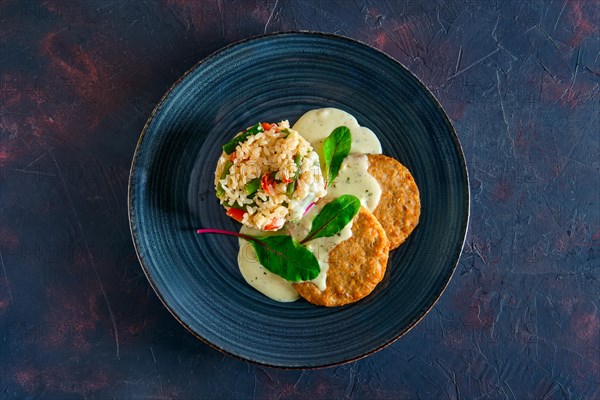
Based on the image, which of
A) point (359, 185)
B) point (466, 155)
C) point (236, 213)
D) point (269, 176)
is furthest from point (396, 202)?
point (236, 213)

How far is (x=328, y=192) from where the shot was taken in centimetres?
262

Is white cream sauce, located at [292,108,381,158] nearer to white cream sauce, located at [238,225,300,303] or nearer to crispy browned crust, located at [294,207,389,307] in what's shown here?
crispy browned crust, located at [294,207,389,307]

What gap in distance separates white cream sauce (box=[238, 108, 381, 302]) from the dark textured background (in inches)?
17.4

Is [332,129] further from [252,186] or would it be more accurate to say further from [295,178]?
[252,186]

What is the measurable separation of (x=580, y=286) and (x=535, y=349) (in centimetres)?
40

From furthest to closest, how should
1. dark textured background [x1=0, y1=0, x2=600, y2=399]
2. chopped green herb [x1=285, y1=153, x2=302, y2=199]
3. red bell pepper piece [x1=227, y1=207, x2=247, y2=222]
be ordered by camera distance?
1. dark textured background [x1=0, y1=0, x2=600, y2=399]
2. red bell pepper piece [x1=227, y1=207, x2=247, y2=222]
3. chopped green herb [x1=285, y1=153, x2=302, y2=199]

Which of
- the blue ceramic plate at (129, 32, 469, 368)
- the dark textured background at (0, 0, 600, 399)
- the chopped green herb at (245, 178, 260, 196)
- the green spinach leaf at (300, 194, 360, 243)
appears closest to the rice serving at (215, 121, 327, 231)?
the chopped green herb at (245, 178, 260, 196)

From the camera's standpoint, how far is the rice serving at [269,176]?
2395mm

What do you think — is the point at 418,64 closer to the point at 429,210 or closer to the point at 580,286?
the point at 429,210

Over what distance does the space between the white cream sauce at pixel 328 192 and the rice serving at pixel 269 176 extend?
0.17 m

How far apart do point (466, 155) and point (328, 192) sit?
2.50ft

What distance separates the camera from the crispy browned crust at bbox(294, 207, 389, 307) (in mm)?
2570

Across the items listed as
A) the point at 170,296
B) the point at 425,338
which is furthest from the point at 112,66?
the point at 425,338

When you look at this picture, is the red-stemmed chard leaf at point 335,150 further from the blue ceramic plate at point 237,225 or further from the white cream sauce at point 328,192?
the blue ceramic plate at point 237,225
